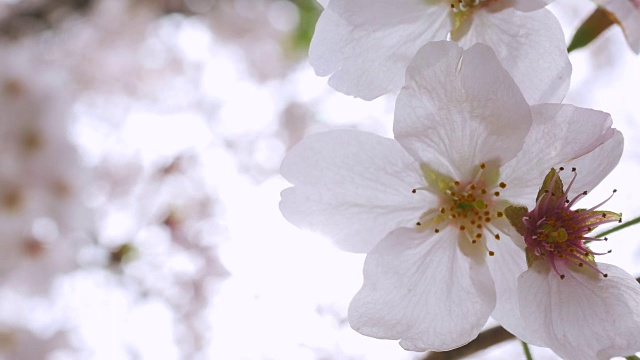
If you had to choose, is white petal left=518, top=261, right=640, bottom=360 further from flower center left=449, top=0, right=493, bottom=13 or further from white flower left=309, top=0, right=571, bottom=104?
flower center left=449, top=0, right=493, bottom=13

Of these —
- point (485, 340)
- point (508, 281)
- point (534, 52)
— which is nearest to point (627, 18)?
point (534, 52)

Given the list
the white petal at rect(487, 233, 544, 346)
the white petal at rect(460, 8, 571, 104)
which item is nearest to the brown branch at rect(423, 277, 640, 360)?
the white petal at rect(487, 233, 544, 346)

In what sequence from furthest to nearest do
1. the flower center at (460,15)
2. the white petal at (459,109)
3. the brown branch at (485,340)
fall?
the brown branch at (485,340)
the flower center at (460,15)
the white petal at (459,109)

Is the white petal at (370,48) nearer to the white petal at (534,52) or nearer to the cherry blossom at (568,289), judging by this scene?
the white petal at (534,52)

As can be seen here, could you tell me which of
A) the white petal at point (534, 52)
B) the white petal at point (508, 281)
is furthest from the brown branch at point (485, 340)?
the white petal at point (534, 52)

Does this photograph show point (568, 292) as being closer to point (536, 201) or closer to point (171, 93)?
point (536, 201)

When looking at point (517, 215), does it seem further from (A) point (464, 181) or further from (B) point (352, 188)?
(B) point (352, 188)
